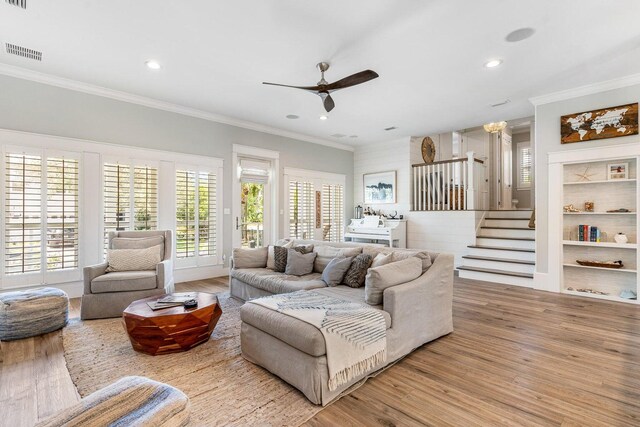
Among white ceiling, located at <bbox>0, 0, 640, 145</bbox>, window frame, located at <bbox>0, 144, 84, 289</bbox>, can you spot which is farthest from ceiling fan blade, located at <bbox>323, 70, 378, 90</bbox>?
window frame, located at <bbox>0, 144, 84, 289</bbox>

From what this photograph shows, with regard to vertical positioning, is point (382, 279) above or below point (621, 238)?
below

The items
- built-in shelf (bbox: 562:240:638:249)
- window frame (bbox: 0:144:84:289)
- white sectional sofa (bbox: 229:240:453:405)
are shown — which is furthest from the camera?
built-in shelf (bbox: 562:240:638:249)

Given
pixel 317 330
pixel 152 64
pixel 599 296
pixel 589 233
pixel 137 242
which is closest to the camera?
pixel 317 330

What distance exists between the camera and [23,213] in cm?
400

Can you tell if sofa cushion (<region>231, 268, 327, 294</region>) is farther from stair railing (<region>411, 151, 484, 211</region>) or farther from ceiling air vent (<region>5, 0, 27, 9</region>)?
stair railing (<region>411, 151, 484, 211</region>)

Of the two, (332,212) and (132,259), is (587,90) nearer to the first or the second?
(332,212)

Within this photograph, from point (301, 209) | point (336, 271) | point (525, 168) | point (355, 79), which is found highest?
point (355, 79)

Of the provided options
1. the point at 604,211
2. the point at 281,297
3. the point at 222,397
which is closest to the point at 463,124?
the point at 604,211

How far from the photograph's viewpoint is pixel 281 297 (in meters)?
2.79

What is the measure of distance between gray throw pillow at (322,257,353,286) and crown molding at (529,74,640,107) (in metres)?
4.15

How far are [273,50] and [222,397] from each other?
339cm

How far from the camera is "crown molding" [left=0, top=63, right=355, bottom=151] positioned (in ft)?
13.3

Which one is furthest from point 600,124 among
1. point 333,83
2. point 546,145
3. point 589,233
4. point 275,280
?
point 275,280

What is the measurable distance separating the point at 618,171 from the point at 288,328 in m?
5.30
